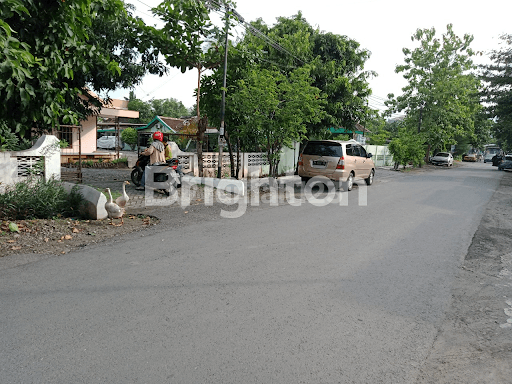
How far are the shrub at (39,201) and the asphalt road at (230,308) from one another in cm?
203

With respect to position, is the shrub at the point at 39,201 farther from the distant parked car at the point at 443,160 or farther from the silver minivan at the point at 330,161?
the distant parked car at the point at 443,160

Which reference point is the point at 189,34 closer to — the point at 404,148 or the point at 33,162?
the point at 33,162

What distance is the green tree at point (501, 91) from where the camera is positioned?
36781mm

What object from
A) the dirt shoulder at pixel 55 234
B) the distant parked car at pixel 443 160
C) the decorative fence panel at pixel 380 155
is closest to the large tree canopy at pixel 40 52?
the dirt shoulder at pixel 55 234

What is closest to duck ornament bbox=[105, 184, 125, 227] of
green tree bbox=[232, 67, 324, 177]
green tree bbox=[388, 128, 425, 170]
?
green tree bbox=[232, 67, 324, 177]

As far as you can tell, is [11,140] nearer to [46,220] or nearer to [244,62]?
[46,220]

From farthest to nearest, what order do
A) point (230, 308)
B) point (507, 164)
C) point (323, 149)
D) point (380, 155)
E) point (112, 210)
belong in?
point (507, 164) < point (380, 155) < point (323, 149) < point (112, 210) < point (230, 308)

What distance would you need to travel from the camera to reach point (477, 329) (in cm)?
387

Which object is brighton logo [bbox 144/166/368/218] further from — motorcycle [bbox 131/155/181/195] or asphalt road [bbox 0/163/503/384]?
asphalt road [bbox 0/163/503/384]

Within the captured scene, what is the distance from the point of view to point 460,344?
3559 mm

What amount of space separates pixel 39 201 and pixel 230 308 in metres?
5.30

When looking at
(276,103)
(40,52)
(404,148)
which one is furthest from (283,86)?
(404,148)

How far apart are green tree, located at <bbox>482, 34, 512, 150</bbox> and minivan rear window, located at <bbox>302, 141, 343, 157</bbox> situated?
29510 mm

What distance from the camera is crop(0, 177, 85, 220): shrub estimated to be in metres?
7.39
